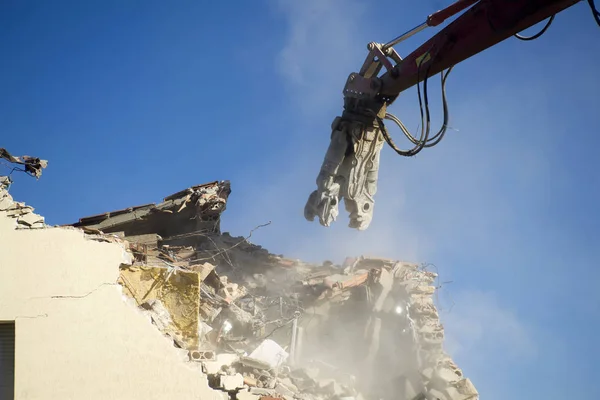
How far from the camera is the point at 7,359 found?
6516mm

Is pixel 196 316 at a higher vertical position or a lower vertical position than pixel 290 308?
lower

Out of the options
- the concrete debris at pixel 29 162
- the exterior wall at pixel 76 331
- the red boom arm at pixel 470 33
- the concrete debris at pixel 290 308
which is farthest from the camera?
the concrete debris at pixel 290 308

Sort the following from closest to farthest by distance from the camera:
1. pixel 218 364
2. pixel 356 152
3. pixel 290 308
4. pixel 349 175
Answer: pixel 218 364 → pixel 356 152 → pixel 349 175 → pixel 290 308

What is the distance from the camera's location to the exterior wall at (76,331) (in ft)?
20.6

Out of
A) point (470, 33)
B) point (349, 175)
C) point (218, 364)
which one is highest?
point (470, 33)

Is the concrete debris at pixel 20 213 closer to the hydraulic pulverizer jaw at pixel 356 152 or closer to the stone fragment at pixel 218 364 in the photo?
the stone fragment at pixel 218 364

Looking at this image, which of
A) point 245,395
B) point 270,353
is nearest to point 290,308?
point 270,353

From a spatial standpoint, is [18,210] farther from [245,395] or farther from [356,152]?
[356,152]

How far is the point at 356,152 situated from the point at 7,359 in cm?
745

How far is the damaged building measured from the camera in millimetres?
6430

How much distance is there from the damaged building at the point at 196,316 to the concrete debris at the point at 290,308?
0.11ft

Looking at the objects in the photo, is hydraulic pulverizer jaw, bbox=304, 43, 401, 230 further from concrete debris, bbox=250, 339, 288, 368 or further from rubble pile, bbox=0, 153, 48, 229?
rubble pile, bbox=0, 153, 48, 229

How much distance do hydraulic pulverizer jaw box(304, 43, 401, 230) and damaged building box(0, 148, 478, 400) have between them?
10.4ft

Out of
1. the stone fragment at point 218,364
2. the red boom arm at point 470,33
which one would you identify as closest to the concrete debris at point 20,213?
the stone fragment at point 218,364
